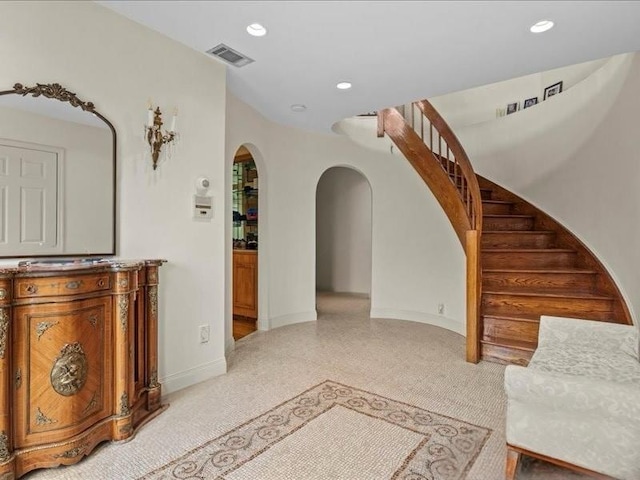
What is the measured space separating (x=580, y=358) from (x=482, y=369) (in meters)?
1.30

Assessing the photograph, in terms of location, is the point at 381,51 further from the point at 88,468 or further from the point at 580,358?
the point at 88,468

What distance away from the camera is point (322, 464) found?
72.3 inches

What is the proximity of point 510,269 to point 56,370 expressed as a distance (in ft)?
13.0

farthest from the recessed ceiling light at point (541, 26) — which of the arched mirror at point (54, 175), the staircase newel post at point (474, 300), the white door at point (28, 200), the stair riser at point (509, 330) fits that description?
the white door at point (28, 200)

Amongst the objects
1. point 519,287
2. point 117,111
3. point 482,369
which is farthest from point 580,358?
point 117,111

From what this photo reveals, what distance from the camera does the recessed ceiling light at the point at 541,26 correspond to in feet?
7.32

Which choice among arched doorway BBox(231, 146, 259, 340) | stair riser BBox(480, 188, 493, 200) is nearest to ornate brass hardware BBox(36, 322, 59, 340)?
arched doorway BBox(231, 146, 259, 340)

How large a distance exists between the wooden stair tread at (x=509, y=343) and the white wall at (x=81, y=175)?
3251 mm

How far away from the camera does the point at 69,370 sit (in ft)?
5.99

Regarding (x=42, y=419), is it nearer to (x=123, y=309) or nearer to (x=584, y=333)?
(x=123, y=309)

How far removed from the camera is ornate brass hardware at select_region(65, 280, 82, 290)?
5.89ft

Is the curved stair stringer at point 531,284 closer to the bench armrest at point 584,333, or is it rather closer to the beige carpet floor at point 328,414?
the beige carpet floor at point 328,414

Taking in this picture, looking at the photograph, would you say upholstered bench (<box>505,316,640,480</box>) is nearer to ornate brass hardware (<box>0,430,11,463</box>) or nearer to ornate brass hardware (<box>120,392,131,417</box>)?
ornate brass hardware (<box>120,392,131,417</box>)

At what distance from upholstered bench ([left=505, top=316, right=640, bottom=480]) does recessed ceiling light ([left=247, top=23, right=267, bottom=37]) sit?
2417 mm
